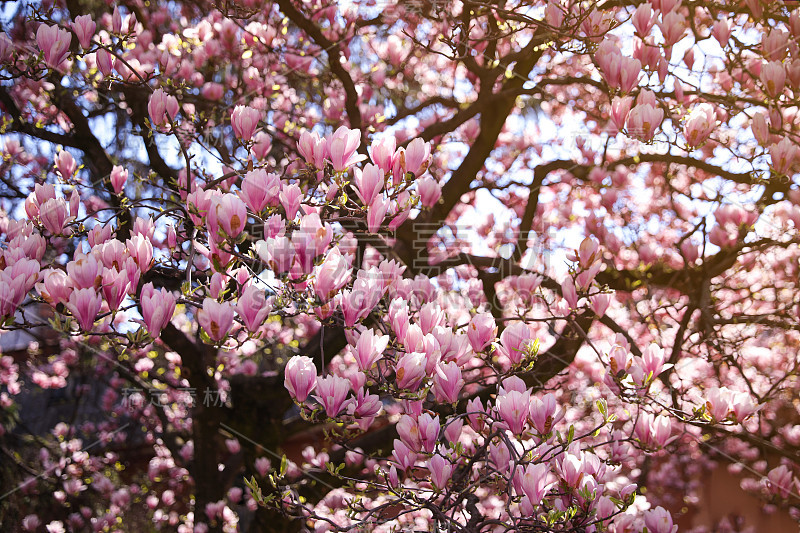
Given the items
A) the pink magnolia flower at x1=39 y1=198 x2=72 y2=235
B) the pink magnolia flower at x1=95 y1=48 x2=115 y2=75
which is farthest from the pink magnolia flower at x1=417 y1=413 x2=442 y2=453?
the pink magnolia flower at x1=95 y1=48 x2=115 y2=75

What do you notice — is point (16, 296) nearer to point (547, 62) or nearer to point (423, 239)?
point (423, 239)

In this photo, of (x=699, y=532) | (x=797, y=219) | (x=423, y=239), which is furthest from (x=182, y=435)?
(x=699, y=532)

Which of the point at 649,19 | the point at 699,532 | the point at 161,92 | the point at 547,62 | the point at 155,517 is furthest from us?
the point at 699,532

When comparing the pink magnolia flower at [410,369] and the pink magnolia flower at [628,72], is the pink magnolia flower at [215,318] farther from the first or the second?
the pink magnolia flower at [628,72]

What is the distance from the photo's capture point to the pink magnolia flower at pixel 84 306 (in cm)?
162

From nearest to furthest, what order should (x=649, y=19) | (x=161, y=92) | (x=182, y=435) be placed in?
1. (x=161, y=92)
2. (x=649, y=19)
3. (x=182, y=435)

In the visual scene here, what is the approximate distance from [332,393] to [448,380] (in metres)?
0.38

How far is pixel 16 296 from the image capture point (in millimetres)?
1673

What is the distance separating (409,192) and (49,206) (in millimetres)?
1336

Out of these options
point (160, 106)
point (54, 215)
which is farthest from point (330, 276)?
point (160, 106)

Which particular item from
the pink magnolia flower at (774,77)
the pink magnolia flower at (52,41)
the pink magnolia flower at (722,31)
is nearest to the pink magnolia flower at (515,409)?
the pink magnolia flower at (774,77)

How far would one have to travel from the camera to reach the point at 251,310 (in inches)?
67.8

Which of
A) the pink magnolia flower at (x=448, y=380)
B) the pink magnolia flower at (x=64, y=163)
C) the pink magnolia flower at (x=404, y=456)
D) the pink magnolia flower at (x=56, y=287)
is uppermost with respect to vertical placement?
the pink magnolia flower at (x=64, y=163)

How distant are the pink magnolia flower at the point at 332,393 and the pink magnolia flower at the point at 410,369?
166 millimetres
